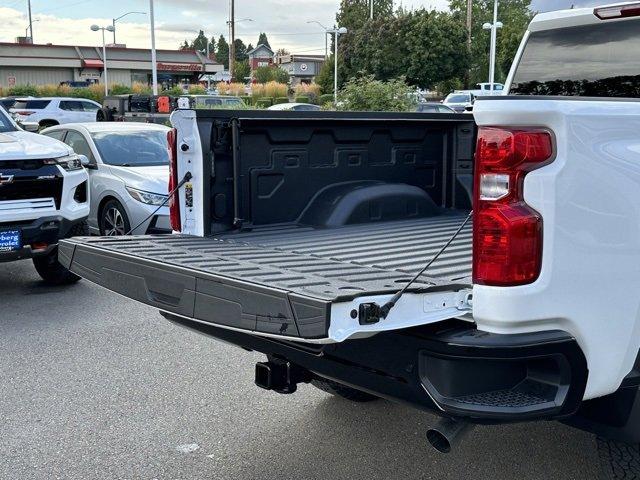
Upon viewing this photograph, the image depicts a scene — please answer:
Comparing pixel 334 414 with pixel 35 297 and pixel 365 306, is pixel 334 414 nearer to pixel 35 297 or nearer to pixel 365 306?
pixel 365 306

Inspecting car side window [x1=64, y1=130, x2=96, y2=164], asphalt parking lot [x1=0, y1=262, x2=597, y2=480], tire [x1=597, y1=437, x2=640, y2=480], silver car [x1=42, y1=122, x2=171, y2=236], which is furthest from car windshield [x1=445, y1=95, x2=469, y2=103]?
tire [x1=597, y1=437, x2=640, y2=480]

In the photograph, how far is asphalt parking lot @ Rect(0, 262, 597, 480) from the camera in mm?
3863

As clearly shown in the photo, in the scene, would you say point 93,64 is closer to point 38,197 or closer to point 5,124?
point 5,124

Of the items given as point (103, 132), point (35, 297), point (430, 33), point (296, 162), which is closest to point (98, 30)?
point (430, 33)

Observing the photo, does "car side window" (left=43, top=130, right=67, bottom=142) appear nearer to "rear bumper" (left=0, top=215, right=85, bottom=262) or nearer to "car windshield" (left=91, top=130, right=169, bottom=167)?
"car windshield" (left=91, top=130, right=169, bottom=167)

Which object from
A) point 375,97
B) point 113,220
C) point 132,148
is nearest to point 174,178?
point 113,220

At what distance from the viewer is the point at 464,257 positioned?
343cm

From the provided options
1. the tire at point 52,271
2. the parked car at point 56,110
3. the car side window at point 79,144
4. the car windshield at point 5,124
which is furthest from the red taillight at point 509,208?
the parked car at point 56,110

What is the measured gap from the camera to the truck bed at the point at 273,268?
2625 millimetres

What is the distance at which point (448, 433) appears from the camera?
2686mm

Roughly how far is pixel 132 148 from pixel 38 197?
3.30m

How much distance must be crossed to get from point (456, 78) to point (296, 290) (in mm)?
51254

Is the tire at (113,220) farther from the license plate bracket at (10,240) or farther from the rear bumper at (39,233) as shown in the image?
→ the license plate bracket at (10,240)

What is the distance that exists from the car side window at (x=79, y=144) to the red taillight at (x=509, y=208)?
26.1ft
